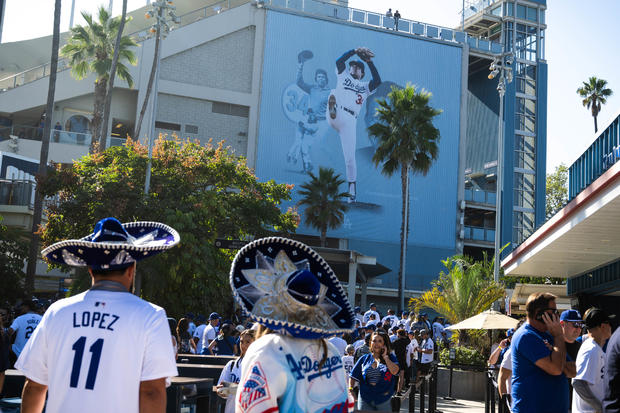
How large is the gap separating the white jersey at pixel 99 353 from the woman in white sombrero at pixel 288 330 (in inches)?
Answer: 20.1

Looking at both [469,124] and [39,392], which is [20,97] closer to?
[469,124]

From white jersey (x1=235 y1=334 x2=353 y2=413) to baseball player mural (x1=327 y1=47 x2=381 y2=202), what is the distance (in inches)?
1934

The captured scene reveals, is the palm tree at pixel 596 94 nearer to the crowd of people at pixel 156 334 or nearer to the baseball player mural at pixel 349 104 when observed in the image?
the baseball player mural at pixel 349 104

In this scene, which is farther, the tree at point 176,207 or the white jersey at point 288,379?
the tree at point 176,207

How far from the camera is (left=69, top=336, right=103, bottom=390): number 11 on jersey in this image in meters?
3.29

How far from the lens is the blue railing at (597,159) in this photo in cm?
1287

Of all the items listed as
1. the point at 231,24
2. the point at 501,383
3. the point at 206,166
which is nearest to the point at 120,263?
the point at 501,383

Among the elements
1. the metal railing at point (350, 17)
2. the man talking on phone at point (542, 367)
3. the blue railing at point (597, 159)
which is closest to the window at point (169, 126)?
the metal railing at point (350, 17)

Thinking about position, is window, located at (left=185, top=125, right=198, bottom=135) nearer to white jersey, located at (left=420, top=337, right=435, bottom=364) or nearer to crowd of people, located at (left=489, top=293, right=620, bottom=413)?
white jersey, located at (left=420, top=337, right=435, bottom=364)

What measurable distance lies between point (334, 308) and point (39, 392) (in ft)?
4.72

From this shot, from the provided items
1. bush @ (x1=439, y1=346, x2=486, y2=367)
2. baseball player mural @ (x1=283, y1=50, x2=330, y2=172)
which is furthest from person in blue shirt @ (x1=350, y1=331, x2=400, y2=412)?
baseball player mural @ (x1=283, y1=50, x2=330, y2=172)

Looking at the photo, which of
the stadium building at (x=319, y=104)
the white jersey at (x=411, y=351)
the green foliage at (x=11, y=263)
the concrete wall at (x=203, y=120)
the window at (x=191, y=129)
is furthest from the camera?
the window at (x=191, y=129)

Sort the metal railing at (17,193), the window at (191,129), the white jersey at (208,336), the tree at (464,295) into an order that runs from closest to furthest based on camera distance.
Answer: the white jersey at (208,336) < the tree at (464,295) < the metal railing at (17,193) < the window at (191,129)

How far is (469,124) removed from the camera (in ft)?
216
